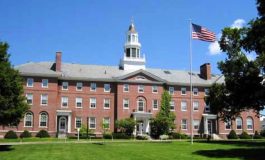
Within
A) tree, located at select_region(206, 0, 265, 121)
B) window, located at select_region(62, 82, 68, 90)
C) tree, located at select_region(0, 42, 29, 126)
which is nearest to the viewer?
tree, located at select_region(206, 0, 265, 121)

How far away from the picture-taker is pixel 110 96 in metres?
61.1

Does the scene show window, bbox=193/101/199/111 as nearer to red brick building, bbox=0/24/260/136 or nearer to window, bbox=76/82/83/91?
red brick building, bbox=0/24/260/136

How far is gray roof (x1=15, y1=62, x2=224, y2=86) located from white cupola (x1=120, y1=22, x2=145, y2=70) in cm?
137

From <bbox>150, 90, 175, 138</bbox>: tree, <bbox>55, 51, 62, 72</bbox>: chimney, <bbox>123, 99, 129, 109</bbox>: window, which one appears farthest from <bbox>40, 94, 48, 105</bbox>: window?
<bbox>150, 90, 175, 138</bbox>: tree

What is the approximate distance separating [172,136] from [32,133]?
806 inches

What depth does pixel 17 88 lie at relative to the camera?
3278 cm

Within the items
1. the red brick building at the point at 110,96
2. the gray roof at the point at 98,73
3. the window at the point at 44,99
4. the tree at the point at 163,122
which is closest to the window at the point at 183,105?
the red brick building at the point at 110,96

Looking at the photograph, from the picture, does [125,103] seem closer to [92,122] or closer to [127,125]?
[127,125]

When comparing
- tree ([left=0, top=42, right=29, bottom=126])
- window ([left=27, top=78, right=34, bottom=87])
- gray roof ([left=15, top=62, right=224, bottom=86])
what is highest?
gray roof ([left=15, top=62, right=224, bottom=86])

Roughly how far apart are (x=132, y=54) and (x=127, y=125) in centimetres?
1512

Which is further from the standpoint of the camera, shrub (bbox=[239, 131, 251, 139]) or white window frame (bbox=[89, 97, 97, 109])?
shrub (bbox=[239, 131, 251, 139])

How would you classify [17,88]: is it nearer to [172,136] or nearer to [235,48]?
[235,48]

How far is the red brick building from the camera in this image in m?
57.3

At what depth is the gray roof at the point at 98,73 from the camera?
58.0 m
